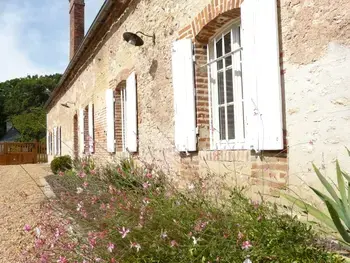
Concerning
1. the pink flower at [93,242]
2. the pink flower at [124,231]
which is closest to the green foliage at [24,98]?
the pink flower at [93,242]

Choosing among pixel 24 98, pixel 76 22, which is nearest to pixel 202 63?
pixel 76 22

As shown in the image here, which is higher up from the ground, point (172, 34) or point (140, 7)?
point (140, 7)

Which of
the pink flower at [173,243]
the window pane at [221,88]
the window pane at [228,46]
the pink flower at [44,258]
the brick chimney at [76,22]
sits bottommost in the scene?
the pink flower at [44,258]

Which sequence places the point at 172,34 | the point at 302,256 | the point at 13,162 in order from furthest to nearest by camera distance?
the point at 13,162 < the point at 172,34 < the point at 302,256

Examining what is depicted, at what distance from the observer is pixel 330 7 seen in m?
2.59

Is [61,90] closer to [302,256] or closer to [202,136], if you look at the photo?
[202,136]

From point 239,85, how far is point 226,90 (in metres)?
0.26

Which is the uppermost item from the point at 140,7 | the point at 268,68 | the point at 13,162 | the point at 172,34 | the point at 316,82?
the point at 140,7

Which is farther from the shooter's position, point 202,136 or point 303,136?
point 202,136

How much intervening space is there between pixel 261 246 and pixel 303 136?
108 centimetres

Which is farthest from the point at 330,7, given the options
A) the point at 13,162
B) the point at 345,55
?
the point at 13,162

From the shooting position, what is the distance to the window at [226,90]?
12.8 ft

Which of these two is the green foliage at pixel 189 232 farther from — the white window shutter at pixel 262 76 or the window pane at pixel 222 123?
the window pane at pixel 222 123

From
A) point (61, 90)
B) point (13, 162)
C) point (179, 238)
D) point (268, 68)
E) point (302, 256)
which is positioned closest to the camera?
point (302, 256)
